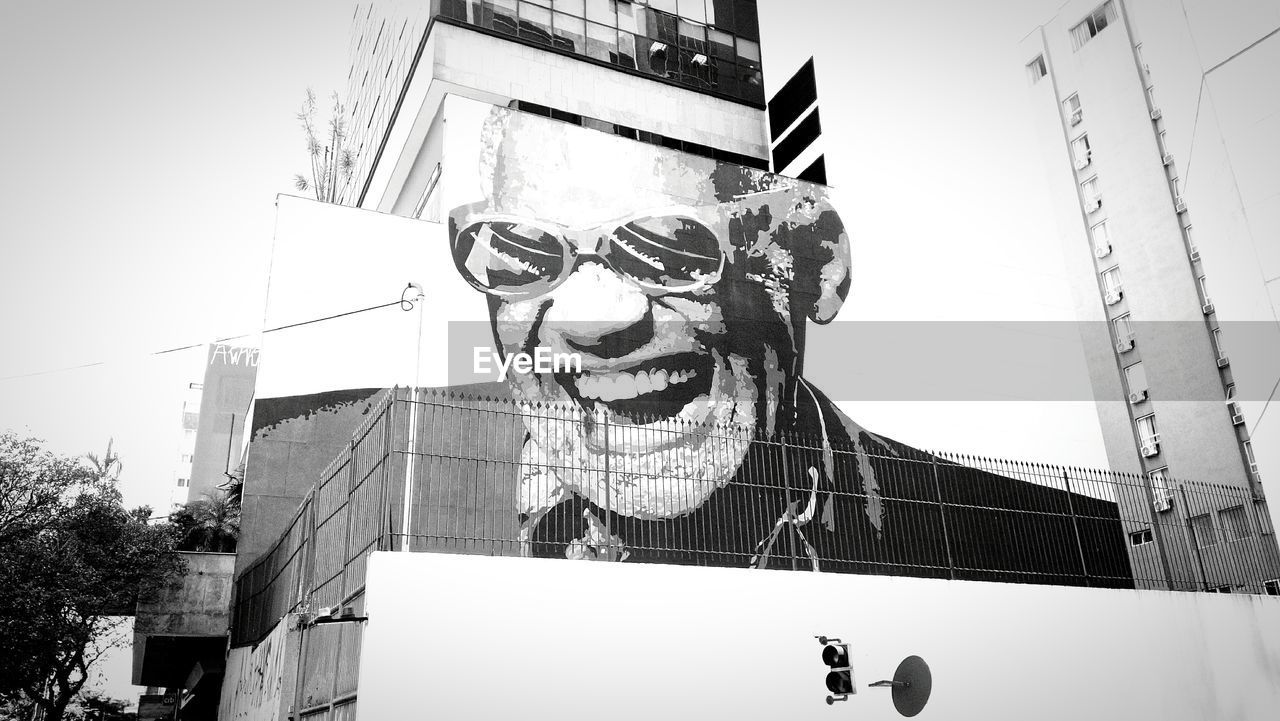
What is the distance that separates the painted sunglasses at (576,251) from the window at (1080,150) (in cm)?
2190

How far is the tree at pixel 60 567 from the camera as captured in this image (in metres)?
15.8

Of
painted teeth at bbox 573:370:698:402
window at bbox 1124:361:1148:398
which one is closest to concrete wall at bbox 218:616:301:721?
painted teeth at bbox 573:370:698:402

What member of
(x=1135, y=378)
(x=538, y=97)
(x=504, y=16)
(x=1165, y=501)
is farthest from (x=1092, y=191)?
(x=504, y=16)

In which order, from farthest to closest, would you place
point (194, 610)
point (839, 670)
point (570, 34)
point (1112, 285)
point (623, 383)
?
point (1112, 285) → point (570, 34) → point (623, 383) → point (194, 610) → point (839, 670)

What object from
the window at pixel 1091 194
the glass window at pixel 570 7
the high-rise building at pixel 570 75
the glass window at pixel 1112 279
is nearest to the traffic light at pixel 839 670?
the high-rise building at pixel 570 75

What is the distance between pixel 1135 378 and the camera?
31.1 metres

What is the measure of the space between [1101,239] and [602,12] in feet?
69.8

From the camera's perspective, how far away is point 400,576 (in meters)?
8.91

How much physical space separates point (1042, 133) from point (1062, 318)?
16898mm

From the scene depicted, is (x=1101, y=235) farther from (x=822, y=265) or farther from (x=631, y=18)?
(x=631, y=18)

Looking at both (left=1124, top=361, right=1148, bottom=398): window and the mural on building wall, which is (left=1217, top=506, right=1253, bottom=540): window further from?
(left=1124, top=361, right=1148, bottom=398): window

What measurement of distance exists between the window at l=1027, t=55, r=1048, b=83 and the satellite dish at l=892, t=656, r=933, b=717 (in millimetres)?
30847

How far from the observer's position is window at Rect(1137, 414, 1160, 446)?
30047 millimetres

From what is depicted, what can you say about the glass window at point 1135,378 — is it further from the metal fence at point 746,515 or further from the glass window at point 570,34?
the glass window at point 570,34
